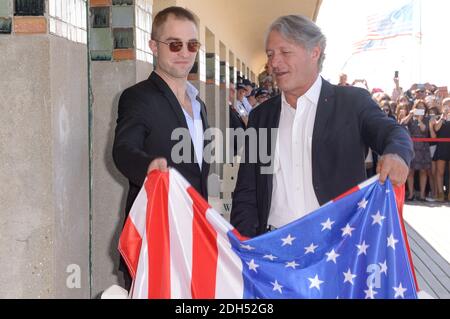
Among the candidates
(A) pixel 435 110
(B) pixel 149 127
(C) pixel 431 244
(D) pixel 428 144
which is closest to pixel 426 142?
(D) pixel 428 144

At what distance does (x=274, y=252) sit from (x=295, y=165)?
562 millimetres

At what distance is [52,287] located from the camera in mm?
3543

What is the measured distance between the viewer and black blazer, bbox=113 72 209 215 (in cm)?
267

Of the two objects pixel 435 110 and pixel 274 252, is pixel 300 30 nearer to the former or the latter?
pixel 274 252

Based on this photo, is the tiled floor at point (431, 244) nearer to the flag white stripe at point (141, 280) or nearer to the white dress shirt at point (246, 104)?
the white dress shirt at point (246, 104)

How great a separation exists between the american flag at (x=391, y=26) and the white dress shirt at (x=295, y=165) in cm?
2341

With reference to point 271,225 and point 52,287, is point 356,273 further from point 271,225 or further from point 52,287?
point 52,287

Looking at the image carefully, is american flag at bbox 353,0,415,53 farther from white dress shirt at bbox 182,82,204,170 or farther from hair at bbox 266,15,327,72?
hair at bbox 266,15,327,72

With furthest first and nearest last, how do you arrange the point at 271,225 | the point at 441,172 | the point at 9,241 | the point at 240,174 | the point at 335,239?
the point at 441,172, the point at 9,241, the point at 240,174, the point at 271,225, the point at 335,239

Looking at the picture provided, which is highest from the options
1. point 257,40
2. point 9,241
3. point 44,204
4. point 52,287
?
point 257,40

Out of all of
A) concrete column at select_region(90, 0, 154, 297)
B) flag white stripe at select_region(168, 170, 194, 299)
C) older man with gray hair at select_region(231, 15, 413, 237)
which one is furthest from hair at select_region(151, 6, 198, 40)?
concrete column at select_region(90, 0, 154, 297)

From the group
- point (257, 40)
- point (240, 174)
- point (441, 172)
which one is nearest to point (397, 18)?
point (257, 40)
